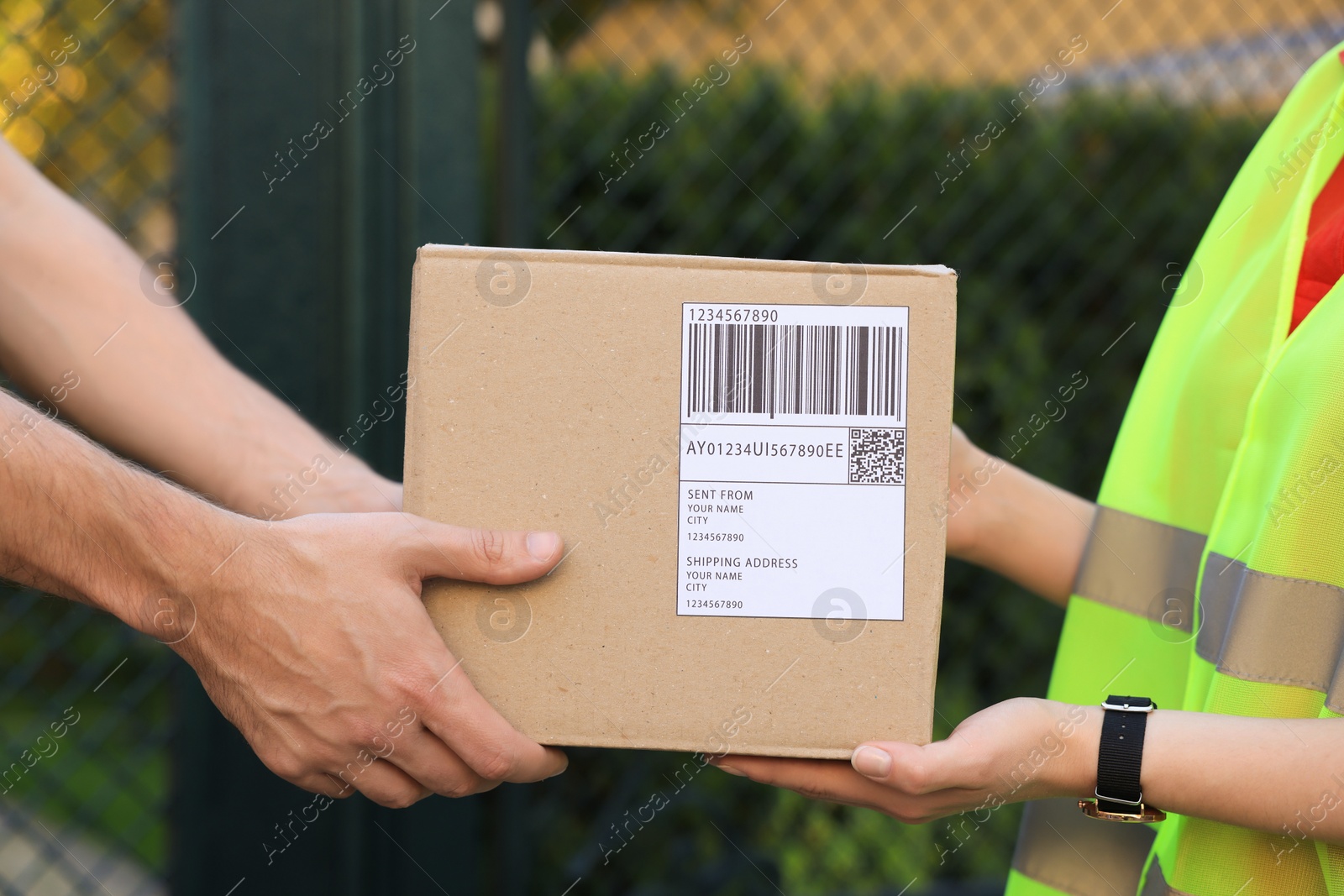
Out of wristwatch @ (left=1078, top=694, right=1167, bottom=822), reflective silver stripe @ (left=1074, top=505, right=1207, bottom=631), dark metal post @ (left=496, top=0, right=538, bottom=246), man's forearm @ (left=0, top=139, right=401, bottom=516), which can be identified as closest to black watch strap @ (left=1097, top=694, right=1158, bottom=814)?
wristwatch @ (left=1078, top=694, right=1167, bottom=822)

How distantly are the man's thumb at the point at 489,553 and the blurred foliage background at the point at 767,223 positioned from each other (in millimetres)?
1209

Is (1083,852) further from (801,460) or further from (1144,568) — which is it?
(801,460)

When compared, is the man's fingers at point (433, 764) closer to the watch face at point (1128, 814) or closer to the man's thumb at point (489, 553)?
the man's thumb at point (489, 553)

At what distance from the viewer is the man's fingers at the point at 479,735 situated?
967mm

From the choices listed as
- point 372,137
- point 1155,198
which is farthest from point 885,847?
point 372,137

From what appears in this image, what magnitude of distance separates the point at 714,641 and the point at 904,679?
19cm

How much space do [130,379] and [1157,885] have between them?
4.79 ft

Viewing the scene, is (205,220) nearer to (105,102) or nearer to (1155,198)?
(105,102)

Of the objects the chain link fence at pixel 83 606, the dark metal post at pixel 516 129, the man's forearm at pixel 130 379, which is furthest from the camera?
the dark metal post at pixel 516 129

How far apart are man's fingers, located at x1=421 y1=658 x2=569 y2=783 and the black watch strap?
56cm

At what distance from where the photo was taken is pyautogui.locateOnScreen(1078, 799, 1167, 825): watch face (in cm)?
104

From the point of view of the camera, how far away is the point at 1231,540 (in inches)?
41.7

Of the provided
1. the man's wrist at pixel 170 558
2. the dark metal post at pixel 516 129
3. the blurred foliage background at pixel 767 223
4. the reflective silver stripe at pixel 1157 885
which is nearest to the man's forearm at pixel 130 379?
the man's wrist at pixel 170 558

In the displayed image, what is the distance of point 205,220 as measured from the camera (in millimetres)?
1839
